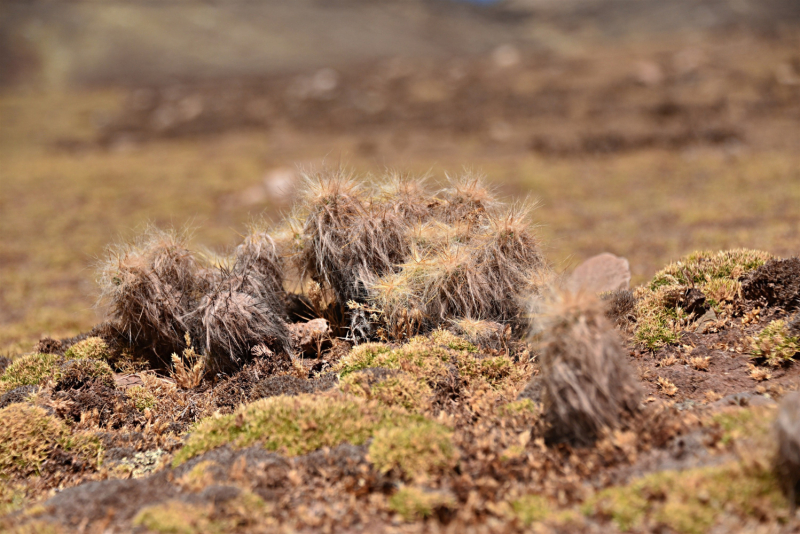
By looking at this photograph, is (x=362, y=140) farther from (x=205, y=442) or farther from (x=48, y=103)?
(x=48, y=103)

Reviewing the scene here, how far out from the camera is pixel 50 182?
25953 mm

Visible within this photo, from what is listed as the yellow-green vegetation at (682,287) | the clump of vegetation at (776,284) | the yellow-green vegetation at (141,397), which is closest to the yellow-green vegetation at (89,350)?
the yellow-green vegetation at (141,397)

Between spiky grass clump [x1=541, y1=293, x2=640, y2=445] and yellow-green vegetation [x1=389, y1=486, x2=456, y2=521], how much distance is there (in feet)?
3.84

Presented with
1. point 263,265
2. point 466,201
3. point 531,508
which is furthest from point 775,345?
point 263,265

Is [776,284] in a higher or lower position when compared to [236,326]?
lower

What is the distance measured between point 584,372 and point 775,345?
2781 mm

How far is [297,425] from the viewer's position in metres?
4.98

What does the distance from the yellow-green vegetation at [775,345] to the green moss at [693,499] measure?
254 cm

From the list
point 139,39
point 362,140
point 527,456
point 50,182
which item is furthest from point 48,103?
point 527,456

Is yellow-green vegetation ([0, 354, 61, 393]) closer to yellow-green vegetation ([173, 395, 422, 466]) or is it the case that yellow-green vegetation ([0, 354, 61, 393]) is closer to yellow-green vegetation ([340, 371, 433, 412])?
yellow-green vegetation ([173, 395, 422, 466])

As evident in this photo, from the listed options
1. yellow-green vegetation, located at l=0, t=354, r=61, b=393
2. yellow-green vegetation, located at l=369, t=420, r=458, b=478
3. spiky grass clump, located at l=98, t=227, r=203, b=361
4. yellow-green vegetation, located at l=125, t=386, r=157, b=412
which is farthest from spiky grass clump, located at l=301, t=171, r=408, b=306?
yellow-green vegetation, located at l=0, t=354, r=61, b=393

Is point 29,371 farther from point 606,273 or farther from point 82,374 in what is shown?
point 606,273

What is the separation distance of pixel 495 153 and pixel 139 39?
247 feet

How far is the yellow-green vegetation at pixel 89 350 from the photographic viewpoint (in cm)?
714
